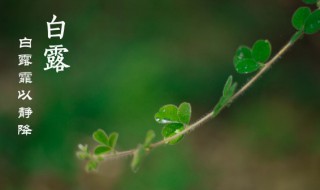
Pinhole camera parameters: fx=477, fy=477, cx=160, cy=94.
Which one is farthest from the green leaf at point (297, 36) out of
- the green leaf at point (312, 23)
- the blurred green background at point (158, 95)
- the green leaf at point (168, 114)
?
the blurred green background at point (158, 95)

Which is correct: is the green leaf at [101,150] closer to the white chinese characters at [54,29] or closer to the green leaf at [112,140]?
the green leaf at [112,140]

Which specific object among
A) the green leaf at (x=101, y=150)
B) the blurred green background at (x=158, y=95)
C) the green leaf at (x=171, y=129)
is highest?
the blurred green background at (x=158, y=95)

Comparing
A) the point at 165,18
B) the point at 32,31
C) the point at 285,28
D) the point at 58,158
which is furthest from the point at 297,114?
the point at 32,31

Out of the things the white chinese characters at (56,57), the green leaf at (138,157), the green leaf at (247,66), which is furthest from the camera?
the white chinese characters at (56,57)

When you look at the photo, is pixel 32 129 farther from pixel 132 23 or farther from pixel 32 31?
pixel 132 23

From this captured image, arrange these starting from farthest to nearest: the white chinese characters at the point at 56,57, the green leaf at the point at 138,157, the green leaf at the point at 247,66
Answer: the white chinese characters at the point at 56,57, the green leaf at the point at 247,66, the green leaf at the point at 138,157

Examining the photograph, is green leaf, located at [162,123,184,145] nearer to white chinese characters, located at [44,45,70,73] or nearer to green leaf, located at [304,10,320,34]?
green leaf, located at [304,10,320,34]

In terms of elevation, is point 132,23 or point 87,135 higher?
point 132,23
